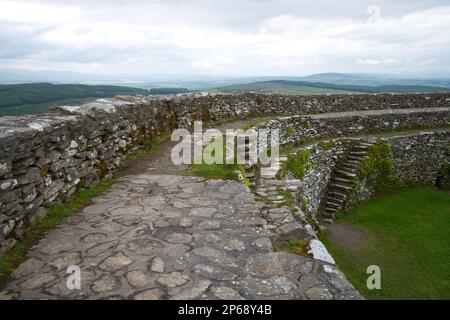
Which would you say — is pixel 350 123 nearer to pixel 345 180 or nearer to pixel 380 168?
pixel 380 168

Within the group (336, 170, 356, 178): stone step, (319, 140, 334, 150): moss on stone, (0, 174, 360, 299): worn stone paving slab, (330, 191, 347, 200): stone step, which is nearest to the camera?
(0, 174, 360, 299): worn stone paving slab

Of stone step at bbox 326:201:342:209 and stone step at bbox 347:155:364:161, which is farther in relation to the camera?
stone step at bbox 347:155:364:161

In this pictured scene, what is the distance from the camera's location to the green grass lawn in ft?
31.4

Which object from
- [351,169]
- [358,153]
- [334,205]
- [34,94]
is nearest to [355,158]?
[358,153]

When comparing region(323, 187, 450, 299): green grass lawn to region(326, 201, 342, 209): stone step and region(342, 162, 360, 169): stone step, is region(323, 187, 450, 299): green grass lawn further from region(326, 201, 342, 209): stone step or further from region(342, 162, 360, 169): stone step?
region(342, 162, 360, 169): stone step

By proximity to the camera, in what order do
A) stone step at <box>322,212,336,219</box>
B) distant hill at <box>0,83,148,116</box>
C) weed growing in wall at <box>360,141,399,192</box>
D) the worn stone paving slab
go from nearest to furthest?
the worn stone paving slab, stone step at <box>322,212,336,219</box>, weed growing in wall at <box>360,141,399,192</box>, distant hill at <box>0,83,148,116</box>

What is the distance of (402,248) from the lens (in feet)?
38.5

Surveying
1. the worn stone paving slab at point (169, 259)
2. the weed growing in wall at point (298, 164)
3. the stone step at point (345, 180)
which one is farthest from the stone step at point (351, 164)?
the worn stone paving slab at point (169, 259)

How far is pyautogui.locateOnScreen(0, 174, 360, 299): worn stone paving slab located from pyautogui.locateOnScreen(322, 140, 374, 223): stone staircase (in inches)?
359

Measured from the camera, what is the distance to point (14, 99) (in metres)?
55.8

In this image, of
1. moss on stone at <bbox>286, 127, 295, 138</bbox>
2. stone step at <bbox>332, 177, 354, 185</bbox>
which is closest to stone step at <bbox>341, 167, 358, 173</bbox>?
stone step at <bbox>332, 177, 354, 185</bbox>

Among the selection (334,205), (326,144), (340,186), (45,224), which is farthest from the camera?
(326,144)

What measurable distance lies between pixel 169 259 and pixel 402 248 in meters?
9.81

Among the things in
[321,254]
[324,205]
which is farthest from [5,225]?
[324,205]
